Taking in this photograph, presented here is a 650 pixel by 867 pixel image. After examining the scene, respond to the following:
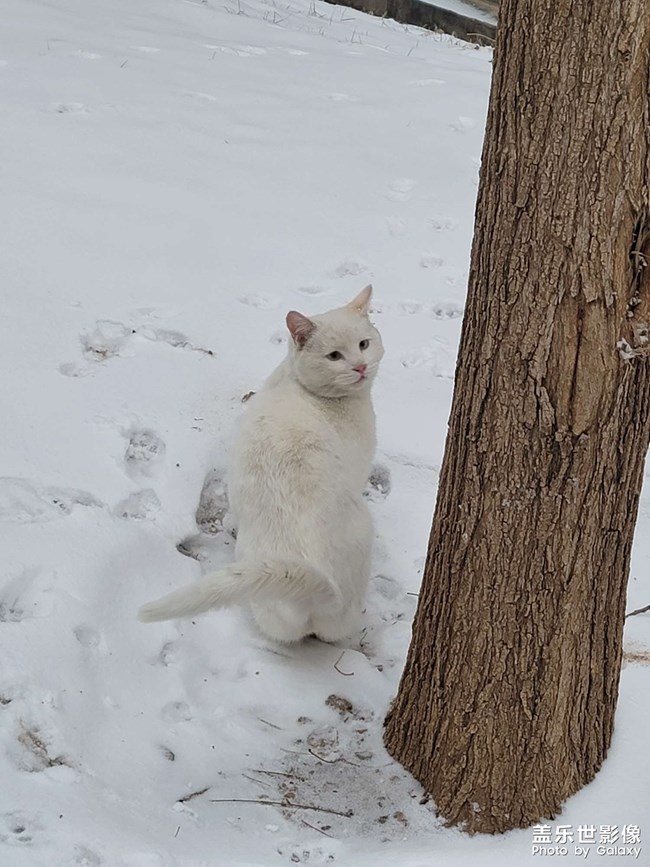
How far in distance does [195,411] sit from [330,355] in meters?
0.64

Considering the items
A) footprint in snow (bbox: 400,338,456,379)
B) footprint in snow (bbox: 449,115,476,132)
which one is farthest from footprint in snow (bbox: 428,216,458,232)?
footprint in snow (bbox: 449,115,476,132)

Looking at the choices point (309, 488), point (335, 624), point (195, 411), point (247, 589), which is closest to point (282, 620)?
point (335, 624)

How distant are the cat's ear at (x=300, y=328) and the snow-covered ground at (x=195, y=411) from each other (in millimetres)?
483

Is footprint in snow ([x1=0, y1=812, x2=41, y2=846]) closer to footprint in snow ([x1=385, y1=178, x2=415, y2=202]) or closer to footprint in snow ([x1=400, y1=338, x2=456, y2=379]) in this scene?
footprint in snow ([x1=400, y1=338, x2=456, y2=379])

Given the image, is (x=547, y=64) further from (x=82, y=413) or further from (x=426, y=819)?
(x=82, y=413)

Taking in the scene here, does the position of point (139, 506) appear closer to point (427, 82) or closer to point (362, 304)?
point (362, 304)

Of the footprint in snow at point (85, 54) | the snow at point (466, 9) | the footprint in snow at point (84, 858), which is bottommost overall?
the footprint in snow at point (84, 858)

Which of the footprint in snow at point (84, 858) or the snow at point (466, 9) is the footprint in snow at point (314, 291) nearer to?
the footprint in snow at point (84, 858)

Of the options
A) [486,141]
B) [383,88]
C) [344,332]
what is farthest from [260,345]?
[383,88]

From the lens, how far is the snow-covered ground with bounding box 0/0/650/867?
2.35 m

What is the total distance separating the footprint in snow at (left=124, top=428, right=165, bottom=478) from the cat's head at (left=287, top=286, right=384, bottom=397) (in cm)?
55

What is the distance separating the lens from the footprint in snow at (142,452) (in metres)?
3.35

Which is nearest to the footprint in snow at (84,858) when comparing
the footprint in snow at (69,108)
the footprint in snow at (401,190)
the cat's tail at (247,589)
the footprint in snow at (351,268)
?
the cat's tail at (247,589)

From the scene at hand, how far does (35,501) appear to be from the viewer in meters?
3.05
